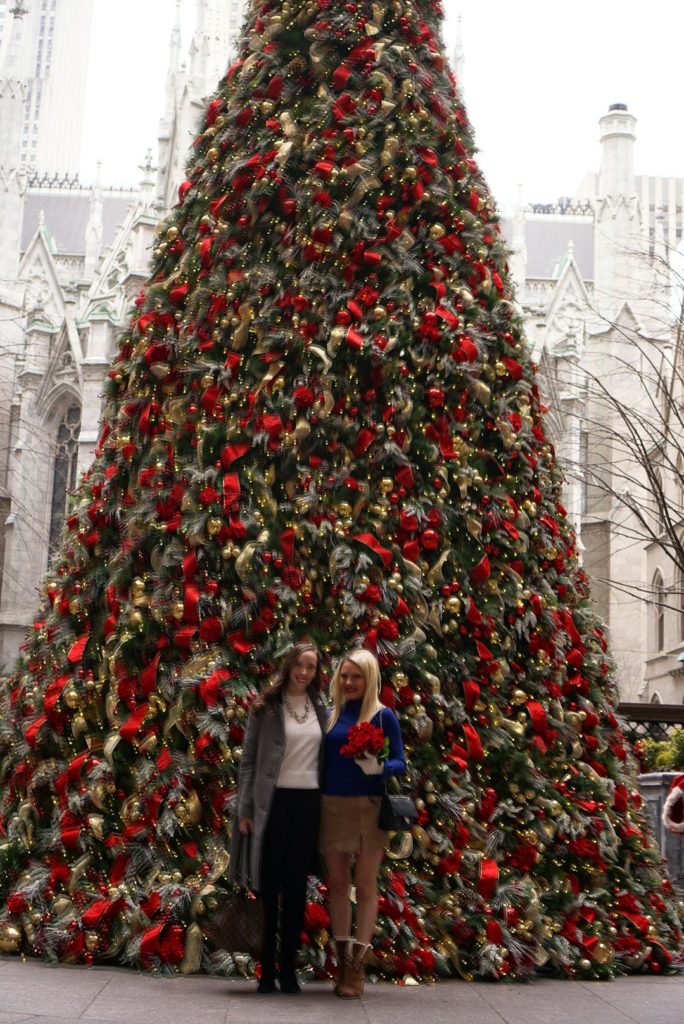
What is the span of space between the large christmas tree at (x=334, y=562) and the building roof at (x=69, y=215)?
54.1m

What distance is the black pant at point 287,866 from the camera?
5172 mm

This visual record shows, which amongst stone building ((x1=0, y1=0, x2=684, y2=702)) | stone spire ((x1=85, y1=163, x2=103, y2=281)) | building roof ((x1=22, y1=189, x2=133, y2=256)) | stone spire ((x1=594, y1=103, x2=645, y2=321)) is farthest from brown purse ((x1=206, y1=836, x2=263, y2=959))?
building roof ((x1=22, y1=189, x2=133, y2=256))

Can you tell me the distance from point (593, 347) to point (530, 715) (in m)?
38.8

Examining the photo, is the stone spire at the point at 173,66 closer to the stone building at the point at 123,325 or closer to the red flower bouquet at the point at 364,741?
the stone building at the point at 123,325

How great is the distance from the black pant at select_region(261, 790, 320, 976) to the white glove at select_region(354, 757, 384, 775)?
26 centimetres

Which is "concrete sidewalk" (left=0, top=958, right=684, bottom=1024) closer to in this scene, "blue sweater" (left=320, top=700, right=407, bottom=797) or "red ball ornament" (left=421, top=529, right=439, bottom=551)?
"blue sweater" (left=320, top=700, right=407, bottom=797)

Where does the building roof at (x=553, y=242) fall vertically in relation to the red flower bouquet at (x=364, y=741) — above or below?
above

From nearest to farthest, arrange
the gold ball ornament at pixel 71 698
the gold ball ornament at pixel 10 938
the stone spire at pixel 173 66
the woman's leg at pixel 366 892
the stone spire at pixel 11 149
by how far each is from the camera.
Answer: the woman's leg at pixel 366 892 < the gold ball ornament at pixel 10 938 < the gold ball ornament at pixel 71 698 < the stone spire at pixel 11 149 < the stone spire at pixel 173 66

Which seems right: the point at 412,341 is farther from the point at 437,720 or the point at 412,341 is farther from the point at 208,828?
the point at 208,828

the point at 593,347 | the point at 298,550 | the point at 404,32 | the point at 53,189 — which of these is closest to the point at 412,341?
the point at 298,550

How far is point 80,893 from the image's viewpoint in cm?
567

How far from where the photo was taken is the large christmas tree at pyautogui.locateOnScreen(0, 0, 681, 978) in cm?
577

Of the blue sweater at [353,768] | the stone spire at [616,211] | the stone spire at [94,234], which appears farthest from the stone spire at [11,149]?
the blue sweater at [353,768]

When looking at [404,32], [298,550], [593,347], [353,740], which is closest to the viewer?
[353,740]
